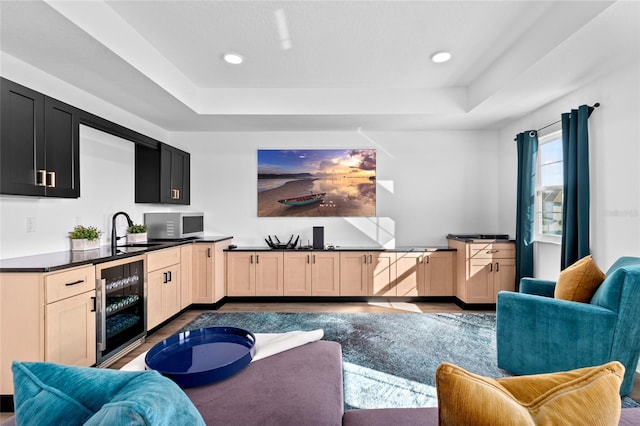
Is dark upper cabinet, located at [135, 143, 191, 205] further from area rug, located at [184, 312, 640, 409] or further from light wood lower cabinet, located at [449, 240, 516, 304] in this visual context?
light wood lower cabinet, located at [449, 240, 516, 304]

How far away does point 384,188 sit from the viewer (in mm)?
4816

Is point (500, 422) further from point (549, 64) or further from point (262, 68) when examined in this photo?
point (262, 68)

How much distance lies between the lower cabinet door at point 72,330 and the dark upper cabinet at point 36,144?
86cm

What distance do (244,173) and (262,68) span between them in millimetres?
1801

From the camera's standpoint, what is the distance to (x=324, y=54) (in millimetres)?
3107

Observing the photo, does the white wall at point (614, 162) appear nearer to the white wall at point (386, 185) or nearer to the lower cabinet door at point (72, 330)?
the white wall at point (386, 185)

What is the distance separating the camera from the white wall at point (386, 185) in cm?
477

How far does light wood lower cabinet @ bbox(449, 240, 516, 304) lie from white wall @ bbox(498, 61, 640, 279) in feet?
3.94

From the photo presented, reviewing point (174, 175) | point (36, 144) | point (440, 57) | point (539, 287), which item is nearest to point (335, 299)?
point (539, 287)

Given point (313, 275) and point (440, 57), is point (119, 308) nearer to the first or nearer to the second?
point (313, 275)

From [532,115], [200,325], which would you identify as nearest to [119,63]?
[200,325]

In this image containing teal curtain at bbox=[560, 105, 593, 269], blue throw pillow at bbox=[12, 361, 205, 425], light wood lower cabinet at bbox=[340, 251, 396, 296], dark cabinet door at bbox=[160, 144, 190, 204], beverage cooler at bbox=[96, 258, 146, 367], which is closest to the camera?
blue throw pillow at bbox=[12, 361, 205, 425]

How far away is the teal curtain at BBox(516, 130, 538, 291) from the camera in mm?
3750

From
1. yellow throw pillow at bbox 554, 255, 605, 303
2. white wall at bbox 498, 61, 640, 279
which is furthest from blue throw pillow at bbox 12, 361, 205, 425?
white wall at bbox 498, 61, 640, 279
